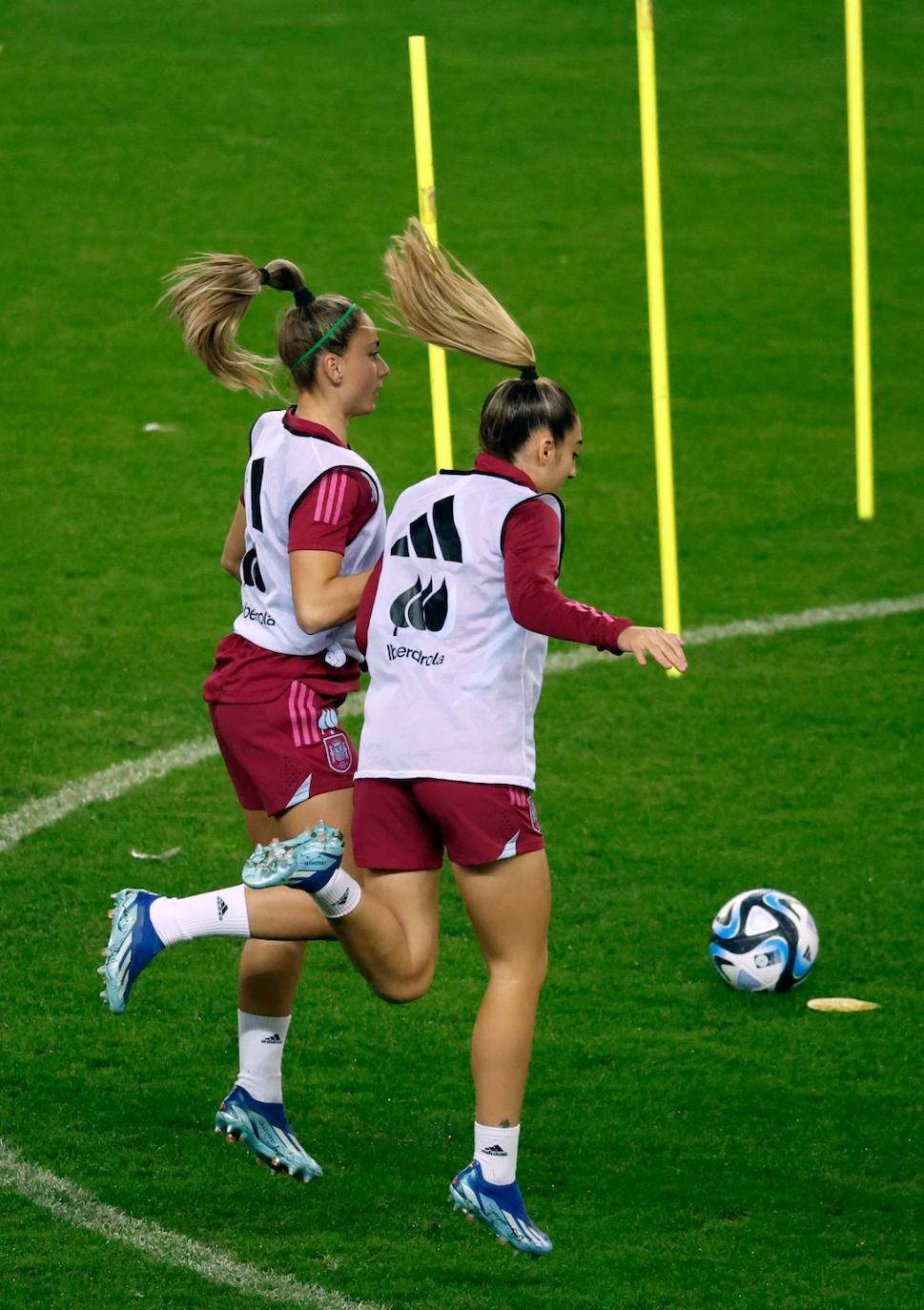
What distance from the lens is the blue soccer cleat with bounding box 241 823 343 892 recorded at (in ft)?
14.3

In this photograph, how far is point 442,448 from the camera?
24.0 ft

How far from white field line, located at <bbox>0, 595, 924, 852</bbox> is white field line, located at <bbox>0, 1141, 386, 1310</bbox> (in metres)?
2.81

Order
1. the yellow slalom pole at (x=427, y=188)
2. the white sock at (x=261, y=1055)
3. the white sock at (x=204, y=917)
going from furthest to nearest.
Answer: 1. the yellow slalom pole at (x=427, y=188)
2. the white sock at (x=261, y=1055)
3. the white sock at (x=204, y=917)

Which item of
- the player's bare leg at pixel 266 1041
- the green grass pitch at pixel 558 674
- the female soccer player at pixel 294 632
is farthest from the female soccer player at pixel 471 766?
the green grass pitch at pixel 558 674

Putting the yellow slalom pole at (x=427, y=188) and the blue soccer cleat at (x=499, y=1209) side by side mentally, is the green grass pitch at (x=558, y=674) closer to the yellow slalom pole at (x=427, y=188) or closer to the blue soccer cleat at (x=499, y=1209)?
the blue soccer cleat at (x=499, y=1209)

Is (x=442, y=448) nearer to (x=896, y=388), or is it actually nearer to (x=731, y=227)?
(x=896, y=388)

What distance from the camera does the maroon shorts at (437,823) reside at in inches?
178

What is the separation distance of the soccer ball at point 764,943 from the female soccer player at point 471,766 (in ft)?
5.79

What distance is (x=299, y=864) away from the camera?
4352mm

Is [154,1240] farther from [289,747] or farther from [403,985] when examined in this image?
[289,747]

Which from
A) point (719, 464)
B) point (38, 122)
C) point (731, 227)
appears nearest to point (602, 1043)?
point (719, 464)

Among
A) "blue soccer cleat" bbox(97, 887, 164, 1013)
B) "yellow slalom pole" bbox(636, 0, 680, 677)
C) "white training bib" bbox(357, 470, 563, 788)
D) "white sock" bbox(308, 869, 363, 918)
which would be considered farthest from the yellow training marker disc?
"yellow slalom pole" bbox(636, 0, 680, 677)

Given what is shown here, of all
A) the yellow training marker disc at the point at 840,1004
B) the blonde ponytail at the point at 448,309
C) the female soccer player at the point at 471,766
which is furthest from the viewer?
the yellow training marker disc at the point at 840,1004

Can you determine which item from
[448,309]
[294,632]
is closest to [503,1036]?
[294,632]
